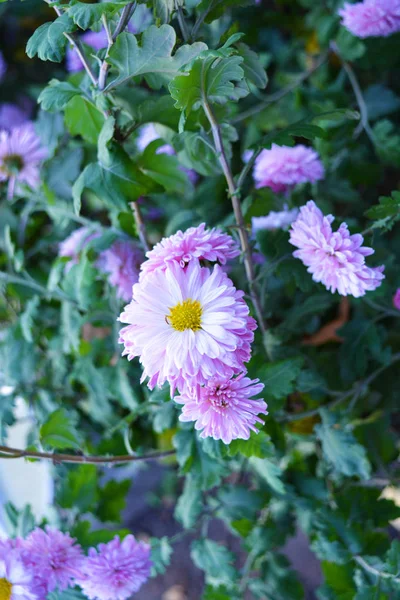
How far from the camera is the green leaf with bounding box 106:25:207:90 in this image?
474mm

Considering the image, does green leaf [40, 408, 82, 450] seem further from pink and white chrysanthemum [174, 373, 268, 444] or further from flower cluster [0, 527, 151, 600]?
pink and white chrysanthemum [174, 373, 268, 444]

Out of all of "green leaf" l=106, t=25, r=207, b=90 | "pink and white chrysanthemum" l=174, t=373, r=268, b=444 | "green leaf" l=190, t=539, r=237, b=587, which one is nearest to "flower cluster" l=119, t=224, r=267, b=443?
"pink and white chrysanthemum" l=174, t=373, r=268, b=444

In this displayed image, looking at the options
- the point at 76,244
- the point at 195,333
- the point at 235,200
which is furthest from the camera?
the point at 76,244

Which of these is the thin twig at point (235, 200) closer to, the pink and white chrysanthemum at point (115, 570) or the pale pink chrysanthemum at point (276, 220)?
the pale pink chrysanthemum at point (276, 220)

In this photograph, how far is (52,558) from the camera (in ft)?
1.93

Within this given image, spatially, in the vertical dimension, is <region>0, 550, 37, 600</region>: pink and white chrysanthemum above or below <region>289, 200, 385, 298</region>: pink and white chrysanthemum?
below

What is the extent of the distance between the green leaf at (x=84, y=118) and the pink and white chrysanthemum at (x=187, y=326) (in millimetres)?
219

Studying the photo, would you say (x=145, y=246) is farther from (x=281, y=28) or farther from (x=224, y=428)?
(x=281, y=28)

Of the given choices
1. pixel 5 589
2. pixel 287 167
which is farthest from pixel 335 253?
pixel 5 589

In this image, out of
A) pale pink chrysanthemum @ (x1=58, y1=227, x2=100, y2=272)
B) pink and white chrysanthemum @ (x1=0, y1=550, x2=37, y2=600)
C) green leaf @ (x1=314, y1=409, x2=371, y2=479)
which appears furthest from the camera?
pale pink chrysanthemum @ (x1=58, y1=227, x2=100, y2=272)

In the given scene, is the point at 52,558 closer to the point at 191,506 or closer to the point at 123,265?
the point at 191,506

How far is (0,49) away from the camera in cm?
142

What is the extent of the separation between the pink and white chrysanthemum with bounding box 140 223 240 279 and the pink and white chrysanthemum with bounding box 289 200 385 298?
0.28 feet

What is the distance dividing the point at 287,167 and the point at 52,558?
0.50 m
